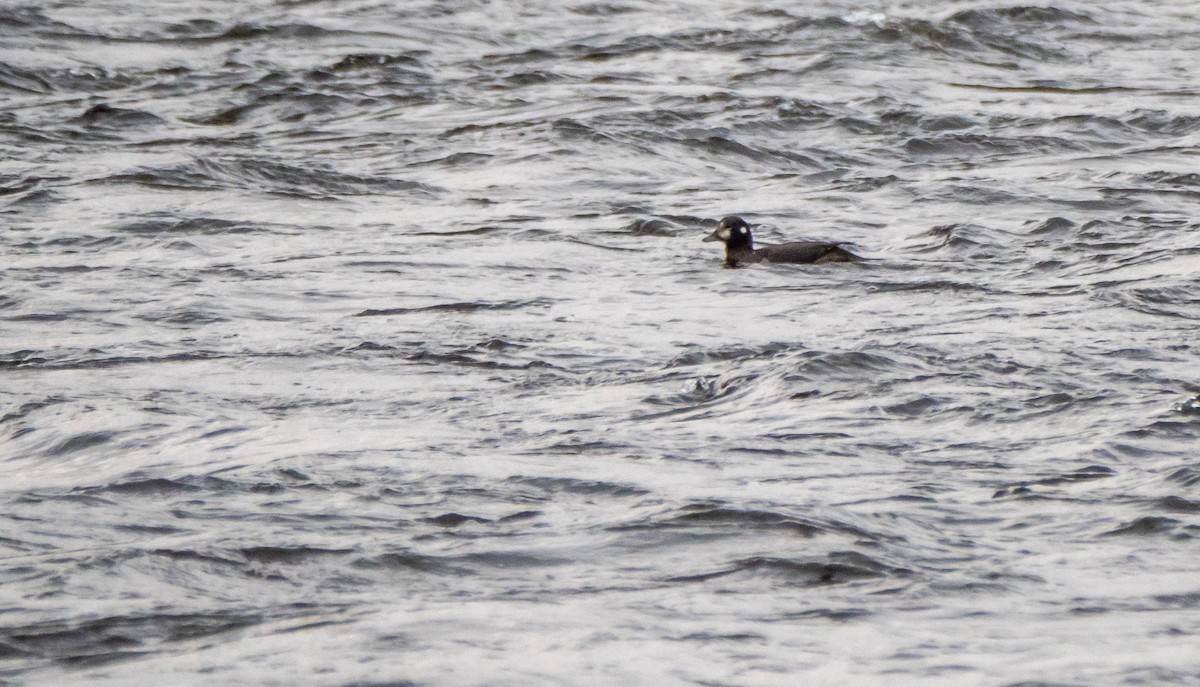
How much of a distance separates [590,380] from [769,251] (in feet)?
9.98

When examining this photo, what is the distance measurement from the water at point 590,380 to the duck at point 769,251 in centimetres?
20

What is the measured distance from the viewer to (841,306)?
31.0ft

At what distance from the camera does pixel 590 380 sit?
7789 mm

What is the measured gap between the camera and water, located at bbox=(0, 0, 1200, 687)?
16.8 ft

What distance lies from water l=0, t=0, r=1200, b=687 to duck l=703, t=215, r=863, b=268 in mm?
197

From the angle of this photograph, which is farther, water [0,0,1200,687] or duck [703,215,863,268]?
duck [703,215,863,268]

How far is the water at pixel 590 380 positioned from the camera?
16.8 ft

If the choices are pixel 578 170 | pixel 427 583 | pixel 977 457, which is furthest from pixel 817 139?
pixel 427 583

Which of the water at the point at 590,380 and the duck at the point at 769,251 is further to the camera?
the duck at the point at 769,251

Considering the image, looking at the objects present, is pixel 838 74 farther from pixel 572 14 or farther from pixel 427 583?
pixel 427 583

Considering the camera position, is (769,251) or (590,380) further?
(769,251)

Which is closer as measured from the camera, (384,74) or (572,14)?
(384,74)

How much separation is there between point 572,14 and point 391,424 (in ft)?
44.1

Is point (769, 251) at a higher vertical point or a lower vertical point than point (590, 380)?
lower
